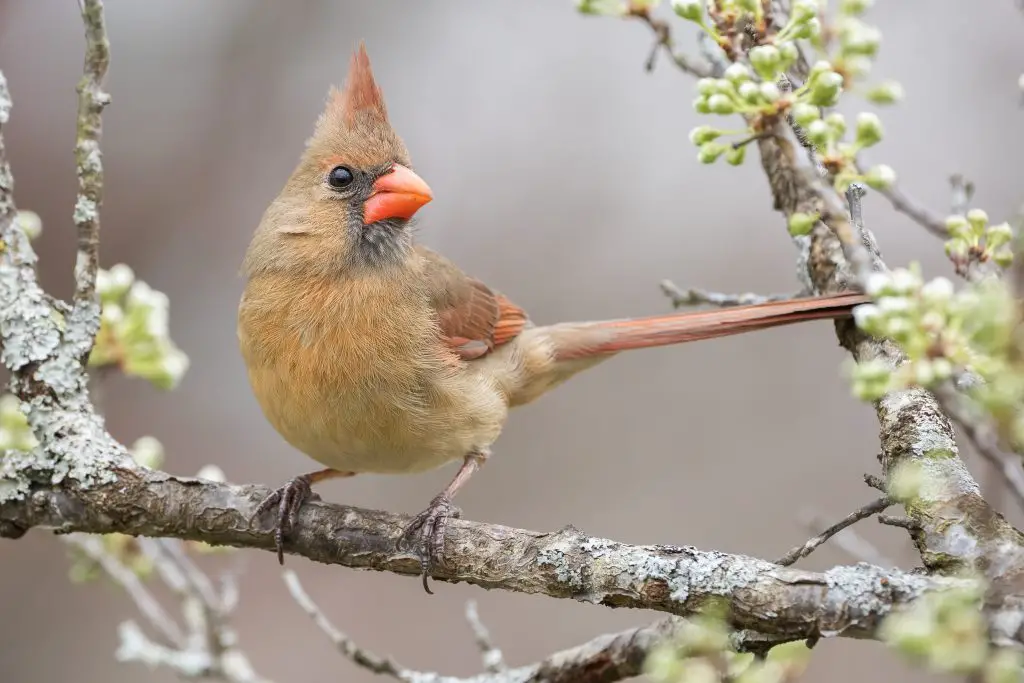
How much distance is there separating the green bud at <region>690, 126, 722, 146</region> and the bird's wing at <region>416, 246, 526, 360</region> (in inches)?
64.2

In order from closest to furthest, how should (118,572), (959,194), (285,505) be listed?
(959,194) → (285,505) → (118,572)

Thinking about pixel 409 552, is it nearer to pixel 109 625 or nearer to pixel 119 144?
pixel 109 625

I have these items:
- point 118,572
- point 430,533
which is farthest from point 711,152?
point 118,572

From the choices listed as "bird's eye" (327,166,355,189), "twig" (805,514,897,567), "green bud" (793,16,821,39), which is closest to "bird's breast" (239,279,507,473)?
"bird's eye" (327,166,355,189)

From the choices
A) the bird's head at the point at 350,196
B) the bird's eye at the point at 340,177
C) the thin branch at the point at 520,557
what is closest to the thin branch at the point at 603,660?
the thin branch at the point at 520,557

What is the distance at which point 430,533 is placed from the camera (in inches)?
95.0

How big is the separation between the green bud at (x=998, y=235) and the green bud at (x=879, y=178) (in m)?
0.29

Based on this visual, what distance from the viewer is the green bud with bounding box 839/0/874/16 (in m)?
1.46

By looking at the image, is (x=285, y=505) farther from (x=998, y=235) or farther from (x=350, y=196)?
(x=998, y=235)

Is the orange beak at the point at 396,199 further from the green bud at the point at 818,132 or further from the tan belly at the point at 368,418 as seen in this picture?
the green bud at the point at 818,132

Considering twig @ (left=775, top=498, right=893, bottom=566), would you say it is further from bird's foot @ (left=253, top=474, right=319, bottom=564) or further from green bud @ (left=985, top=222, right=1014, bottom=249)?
bird's foot @ (left=253, top=474, right=319, bottom=564)

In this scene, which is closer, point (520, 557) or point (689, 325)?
point (520, 557)

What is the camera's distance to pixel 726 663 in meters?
1.78

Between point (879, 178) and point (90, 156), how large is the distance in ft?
5.75
